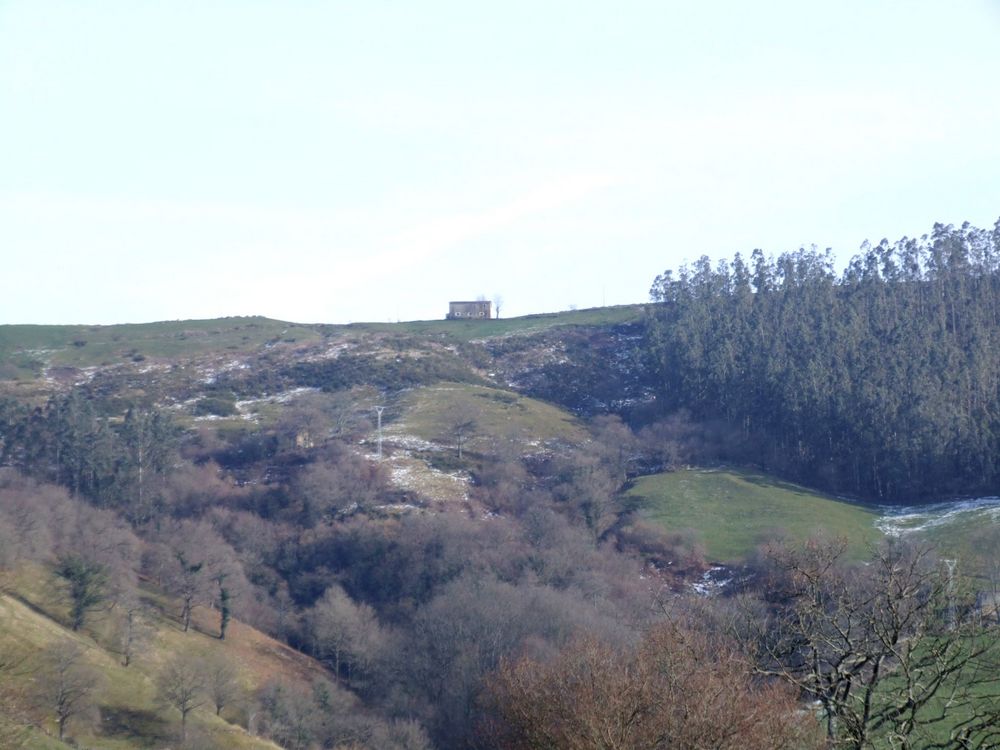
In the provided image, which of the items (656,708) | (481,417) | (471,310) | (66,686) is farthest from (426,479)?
(471,310)

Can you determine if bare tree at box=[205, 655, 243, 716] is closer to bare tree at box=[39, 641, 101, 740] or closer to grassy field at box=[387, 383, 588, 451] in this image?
bare tree at box=[39, 641, 101, 740]

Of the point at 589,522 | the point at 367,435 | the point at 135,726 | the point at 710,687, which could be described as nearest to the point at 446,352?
the point at 367,435

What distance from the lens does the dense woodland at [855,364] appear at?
8738 centimetres

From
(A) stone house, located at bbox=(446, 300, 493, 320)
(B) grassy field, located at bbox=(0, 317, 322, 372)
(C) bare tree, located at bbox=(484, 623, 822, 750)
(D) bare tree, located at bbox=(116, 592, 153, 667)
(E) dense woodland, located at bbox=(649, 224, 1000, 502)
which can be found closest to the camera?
(C) bare tree, located at bbox=(484, 623, 822, 750)

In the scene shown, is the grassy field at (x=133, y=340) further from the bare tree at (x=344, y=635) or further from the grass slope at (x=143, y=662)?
the bare tree at (x=344, y=635)

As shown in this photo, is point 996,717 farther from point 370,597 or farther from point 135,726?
point 370,597

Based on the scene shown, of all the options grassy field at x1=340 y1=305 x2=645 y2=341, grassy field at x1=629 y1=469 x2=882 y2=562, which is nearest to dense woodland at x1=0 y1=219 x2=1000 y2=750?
grassy field at x1=629 y1=469 x2=882 y2=562

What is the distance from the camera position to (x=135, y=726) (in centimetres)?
4950

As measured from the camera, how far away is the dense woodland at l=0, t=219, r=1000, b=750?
70.8 feet

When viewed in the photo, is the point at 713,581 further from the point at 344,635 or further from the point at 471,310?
the point at 471,310

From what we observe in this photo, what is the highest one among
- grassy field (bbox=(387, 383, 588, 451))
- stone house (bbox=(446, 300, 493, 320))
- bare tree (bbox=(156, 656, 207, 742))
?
stone house (bbox=(446, 300, 493, 320))

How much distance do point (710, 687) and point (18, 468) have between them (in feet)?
299

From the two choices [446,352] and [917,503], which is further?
[446,352]

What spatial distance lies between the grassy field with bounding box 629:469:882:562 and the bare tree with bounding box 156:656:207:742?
37547mm
